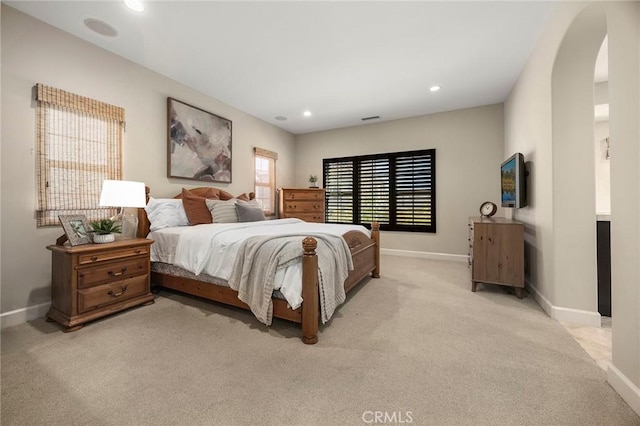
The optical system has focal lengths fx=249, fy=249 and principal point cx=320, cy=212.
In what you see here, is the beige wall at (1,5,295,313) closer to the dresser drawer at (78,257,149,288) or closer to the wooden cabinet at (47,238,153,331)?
the wooden cabinet at (47,238,153,331)

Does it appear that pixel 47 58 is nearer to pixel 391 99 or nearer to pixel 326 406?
pixel 326 406

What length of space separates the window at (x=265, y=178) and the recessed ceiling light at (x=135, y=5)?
8.98ft

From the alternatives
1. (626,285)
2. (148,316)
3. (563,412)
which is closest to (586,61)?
(626,285)

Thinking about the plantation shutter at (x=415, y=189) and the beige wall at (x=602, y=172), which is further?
the plantation shutter at (x=415, y=189)

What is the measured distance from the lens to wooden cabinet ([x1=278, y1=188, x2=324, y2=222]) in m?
5.05

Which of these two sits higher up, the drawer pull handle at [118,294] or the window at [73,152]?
the window at [73,152]

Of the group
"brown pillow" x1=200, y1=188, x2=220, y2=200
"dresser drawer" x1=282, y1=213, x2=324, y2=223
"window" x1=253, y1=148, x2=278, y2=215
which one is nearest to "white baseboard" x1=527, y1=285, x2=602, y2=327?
"dresser drawer" x1=282, y1=213, x2=324, y2=223

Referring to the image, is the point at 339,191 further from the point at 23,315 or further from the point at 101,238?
the point at 23,315

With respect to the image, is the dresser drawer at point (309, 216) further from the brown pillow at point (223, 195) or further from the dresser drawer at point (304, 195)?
the brown pillow at point (223, 195)

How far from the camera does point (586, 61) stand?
2.14 meters

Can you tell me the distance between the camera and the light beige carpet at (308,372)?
1.24 meters

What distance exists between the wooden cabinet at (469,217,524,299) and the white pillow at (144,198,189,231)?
3597 millimetres

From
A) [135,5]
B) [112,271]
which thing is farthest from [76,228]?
[135,5]

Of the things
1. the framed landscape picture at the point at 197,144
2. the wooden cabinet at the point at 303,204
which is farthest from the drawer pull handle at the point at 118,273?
the wooden cabinet at the point at 303,204
